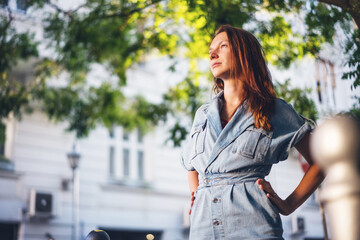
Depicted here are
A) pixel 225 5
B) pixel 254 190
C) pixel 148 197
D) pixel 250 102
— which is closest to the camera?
pixel 254 190

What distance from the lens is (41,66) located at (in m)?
9.59

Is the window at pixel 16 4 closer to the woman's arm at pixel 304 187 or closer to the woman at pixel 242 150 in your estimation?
the woman at pixel 242 150

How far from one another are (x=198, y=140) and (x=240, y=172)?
1.06 ft

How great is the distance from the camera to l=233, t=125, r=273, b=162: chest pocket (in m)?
1.95

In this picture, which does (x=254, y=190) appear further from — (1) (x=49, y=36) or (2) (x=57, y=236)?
(2) (x=57, y=236)

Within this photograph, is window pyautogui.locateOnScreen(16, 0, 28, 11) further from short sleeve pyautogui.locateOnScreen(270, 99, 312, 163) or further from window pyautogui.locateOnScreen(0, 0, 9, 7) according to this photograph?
short sleeve pyautogui.locateOnScreen(270, 99, 312, 163)

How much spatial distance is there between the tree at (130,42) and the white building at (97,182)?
2.93ft

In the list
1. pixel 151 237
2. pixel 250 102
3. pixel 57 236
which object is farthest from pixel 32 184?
pixel 250 102

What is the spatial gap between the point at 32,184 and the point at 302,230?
7.54m

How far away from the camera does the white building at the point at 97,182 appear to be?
10.9m

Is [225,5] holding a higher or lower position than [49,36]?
lower

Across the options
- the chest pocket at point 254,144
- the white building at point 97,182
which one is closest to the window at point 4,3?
the white building at point 97,182

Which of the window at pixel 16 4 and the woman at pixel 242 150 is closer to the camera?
the woman at pixel 242 150

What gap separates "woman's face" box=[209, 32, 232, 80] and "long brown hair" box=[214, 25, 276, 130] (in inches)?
0.8
